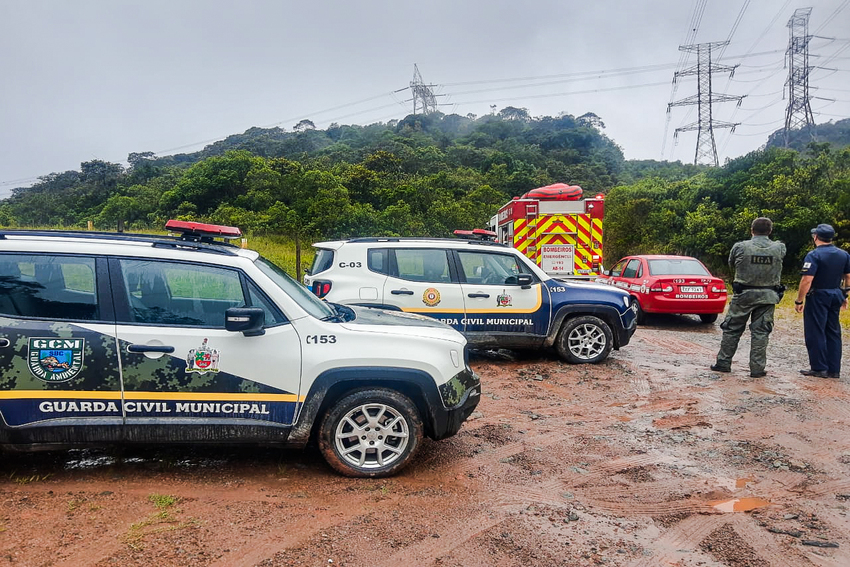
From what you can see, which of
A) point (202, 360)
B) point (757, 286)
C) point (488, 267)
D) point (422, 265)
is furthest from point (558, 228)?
point (202, 360)

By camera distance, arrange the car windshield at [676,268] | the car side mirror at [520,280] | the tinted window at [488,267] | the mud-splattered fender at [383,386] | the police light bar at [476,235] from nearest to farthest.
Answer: the mud-splattered fender at [383,386]
the car side mirror at [520,280]
the tinted window at [488,267]
the police light bar at [476,235]
the car windshield at [676,268]

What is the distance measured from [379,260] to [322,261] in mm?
772

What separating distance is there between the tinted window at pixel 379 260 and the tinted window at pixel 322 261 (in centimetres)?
51

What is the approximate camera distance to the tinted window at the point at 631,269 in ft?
39.8

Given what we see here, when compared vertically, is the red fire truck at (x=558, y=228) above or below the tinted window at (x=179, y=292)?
above

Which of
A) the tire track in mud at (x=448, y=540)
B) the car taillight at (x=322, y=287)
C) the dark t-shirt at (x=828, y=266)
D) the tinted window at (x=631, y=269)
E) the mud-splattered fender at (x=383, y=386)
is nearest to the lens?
the tire track in mud at (x=448, y=540)

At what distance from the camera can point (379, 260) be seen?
7.32 meters

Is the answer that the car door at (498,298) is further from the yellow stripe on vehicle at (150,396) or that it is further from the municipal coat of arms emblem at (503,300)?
the yellow stripe on vehicle at (150,396)

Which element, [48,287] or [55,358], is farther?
[48,287]

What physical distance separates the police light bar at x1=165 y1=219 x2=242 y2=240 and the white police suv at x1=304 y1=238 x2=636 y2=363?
2.85 metres

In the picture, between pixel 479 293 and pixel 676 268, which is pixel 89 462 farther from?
pixel 676 268

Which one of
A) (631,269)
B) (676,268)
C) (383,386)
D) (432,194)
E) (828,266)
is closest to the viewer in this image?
(383,386)

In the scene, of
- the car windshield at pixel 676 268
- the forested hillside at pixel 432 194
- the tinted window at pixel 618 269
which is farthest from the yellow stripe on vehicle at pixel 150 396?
the forested hillside at pixel 432 194

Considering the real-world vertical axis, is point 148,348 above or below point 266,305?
below
